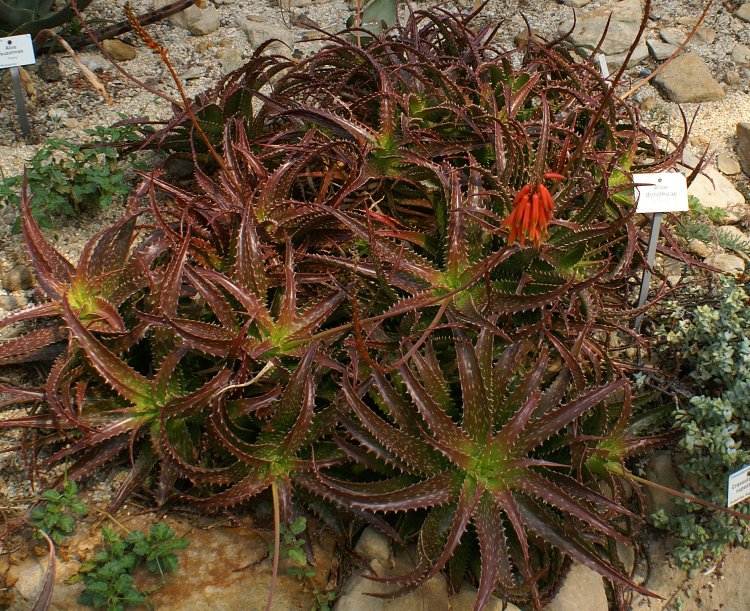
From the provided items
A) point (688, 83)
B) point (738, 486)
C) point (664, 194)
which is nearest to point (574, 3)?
point (688, 83)

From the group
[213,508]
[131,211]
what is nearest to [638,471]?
[213,508]

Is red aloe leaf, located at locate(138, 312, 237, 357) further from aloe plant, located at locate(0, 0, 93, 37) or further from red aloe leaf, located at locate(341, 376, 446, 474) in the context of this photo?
aloe plant, located at locate(0, 0, 93, 37)

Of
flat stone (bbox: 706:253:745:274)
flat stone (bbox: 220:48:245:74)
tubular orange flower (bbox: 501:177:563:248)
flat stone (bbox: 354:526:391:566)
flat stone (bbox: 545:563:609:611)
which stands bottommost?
flat stone (bbox: 545:563:609:611)

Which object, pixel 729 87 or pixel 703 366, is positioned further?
pixel 729 87

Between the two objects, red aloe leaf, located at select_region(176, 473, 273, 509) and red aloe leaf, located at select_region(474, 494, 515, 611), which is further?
red aloe leaf, located at select_region(176, 473, 273, 509)

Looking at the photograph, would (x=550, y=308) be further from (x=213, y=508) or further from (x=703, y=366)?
(x=213, y=508)

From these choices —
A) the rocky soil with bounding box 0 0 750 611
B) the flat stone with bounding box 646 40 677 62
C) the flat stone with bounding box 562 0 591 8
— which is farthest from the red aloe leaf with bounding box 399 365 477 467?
the flat stone with bounding box 562 0 591 8

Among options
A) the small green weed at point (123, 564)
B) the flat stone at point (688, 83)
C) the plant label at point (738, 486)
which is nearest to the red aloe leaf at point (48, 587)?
the small green weed at point (123, 564)
